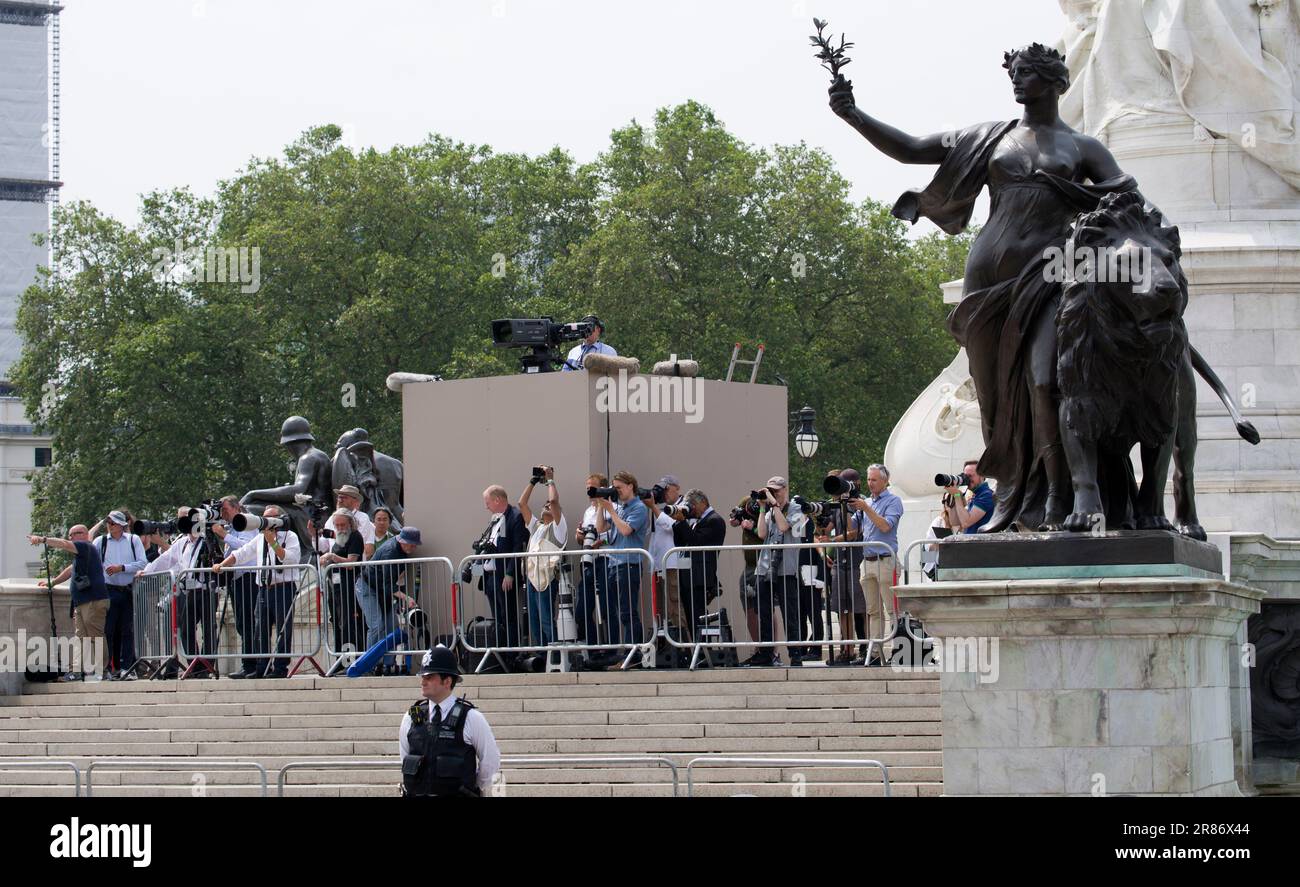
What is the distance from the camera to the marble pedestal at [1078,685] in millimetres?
10367

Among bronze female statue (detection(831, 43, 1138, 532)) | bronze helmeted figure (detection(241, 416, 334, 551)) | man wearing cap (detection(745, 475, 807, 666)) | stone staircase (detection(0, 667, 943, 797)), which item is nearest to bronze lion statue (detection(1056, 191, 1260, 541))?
bronze female statue (detection(831, 43, 1138, 532))

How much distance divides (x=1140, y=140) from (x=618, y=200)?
3446cm

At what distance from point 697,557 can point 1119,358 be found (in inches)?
260

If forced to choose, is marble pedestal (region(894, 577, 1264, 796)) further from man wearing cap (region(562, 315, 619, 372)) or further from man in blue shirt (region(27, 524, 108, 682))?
man in blue shirt (region(27, 524, 108, 682))

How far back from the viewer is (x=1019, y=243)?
1146cm

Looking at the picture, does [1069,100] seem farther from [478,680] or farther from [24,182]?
[24,182]

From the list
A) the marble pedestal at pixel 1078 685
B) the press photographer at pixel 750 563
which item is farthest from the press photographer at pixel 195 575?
the marble pedestal at pixel 1078 685

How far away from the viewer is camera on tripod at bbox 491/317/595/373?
19469 millimetres

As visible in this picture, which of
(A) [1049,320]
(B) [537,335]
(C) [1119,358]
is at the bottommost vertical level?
(C) [1119,358]

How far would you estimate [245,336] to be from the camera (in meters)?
52.9

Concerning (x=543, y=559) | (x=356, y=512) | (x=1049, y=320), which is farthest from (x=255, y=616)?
(x=1049, y=320)

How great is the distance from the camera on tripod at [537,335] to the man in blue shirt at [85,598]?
4258mm

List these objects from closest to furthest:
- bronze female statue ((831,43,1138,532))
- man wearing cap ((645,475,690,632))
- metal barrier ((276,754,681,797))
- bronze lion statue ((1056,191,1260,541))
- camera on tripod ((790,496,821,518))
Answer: bronze lion statue ((1056,191,1260,541))
bronze female statue ((831,43,1138,532))
metal barrier ((276,754,681,797))
man wearing cap ((645,475,690,632))
camera on tripod ((790,496,821,518))

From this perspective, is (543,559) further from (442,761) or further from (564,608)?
(442,761)
